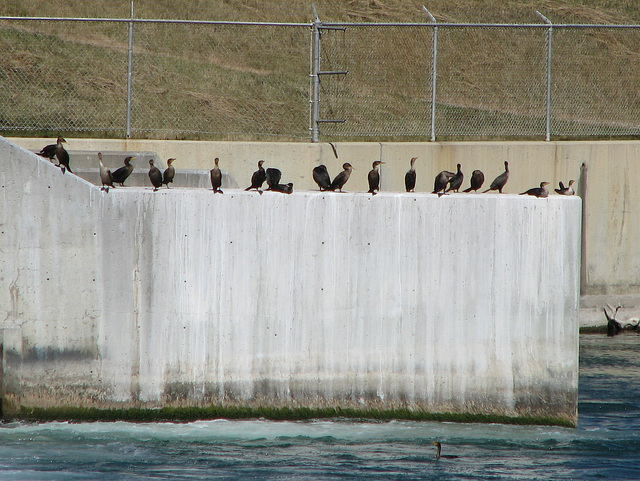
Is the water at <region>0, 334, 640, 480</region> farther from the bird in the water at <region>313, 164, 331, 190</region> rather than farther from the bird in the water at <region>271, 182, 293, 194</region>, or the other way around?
the bird in the water at <region>313, 164, 331, 190</region>

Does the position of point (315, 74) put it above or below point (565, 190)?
above

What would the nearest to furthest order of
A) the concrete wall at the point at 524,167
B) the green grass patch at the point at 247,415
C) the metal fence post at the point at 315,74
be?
1. the green grass patch at the point at 247,415
2. the concrete wall at the point at 524,167
3. the metal fence post at the point at 315,74

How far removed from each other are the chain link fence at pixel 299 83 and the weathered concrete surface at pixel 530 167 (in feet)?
2.79

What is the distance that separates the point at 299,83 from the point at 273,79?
23.6 inches

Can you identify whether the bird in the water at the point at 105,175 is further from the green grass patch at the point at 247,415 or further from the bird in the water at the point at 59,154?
the green grass patch at the point at 247,415

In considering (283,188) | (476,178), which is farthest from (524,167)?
(283,188)

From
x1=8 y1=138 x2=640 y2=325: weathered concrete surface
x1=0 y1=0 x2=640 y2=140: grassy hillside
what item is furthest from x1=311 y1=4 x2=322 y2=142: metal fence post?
x1=0 y1=0 x2=640 y2=140: grassy hillside

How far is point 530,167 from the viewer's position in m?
13.2

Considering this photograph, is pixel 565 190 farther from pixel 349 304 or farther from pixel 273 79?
pixel 273 79

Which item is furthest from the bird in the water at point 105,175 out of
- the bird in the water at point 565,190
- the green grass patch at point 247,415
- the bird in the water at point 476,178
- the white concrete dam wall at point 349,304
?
the bird in the water at point 565,190

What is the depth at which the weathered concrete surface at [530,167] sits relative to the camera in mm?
12516

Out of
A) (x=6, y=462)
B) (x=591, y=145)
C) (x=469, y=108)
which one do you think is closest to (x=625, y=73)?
(x=469, y=108)

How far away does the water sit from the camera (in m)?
7.86

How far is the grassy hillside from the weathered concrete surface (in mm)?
1081
